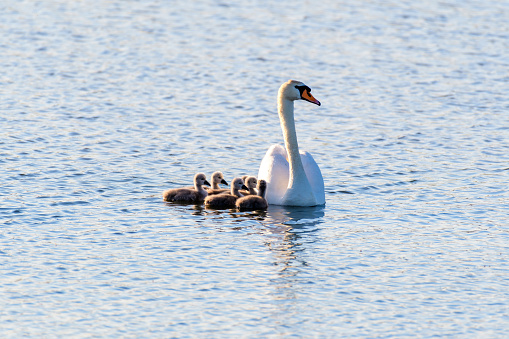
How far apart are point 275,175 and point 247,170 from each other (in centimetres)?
158

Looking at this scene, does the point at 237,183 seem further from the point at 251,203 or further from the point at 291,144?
the point at 291,144

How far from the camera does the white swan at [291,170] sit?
16.1 m

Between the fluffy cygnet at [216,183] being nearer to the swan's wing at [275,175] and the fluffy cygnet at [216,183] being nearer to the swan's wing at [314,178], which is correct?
the swan's wing at [275,175]

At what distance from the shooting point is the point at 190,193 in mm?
16078

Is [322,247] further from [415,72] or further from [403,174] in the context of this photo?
[415,72]

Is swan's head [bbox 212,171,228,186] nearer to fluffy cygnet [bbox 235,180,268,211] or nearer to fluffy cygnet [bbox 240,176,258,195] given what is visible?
fluffy cygnet [bbox 240,176,258,195]

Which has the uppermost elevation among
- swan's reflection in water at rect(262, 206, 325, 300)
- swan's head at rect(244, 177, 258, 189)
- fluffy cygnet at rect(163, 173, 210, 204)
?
swan's head at rect(244, 177, 258, 189)

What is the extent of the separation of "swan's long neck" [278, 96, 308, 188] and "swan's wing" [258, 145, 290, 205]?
0.77 feet

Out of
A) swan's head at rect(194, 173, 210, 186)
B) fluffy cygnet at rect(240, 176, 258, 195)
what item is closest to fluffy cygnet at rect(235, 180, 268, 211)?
fluffy cygnet at rect(240, 176, 258, 195)

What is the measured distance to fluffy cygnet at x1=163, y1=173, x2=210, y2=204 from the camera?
52.6 ft

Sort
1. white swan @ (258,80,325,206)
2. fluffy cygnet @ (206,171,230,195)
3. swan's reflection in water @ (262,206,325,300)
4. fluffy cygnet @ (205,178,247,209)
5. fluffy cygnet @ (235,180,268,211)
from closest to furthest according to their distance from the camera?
swan's reflection in water @ (262,206,325,300), fluffy cygnet @ (235,180,268,211), fluffy cygnet @ (205,178,247,209), white swan @ (258,80,325,206), fluffy cygnet @ (206,171,230,195)

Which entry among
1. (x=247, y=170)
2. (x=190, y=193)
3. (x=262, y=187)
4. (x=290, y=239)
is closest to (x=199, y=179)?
(x=190, y=193)

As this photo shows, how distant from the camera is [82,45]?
29.1 meters

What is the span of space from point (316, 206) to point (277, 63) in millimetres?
12133
